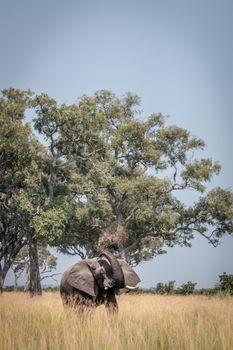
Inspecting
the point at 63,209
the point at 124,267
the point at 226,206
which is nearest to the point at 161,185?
the point at 226,206

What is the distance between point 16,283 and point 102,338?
147 ft

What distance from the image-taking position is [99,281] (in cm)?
1212

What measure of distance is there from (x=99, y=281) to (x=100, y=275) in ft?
0.63

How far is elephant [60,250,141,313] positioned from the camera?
11352 mm

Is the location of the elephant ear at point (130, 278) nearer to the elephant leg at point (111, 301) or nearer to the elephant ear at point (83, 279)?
the elephant leg at point (111, 301)

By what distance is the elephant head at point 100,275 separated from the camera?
1127 centimetres

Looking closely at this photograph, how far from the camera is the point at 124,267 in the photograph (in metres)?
12.7

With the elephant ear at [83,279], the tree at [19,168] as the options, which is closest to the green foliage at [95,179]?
the tree at [19,168]

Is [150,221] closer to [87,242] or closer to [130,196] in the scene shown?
[130,196]

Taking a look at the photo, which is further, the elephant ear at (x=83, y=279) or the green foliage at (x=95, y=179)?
the green foliage at (x=95, y=179)

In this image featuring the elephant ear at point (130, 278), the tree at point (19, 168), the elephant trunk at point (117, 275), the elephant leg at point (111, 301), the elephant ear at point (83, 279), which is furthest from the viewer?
the tree at point (19, 168)

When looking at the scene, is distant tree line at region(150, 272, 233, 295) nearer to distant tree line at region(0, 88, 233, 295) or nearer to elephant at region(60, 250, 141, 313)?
distant tree line at region(0, 88, 233, 295)

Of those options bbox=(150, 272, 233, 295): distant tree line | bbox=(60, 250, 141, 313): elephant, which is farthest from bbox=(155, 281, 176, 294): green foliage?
bbox=(60, 250, 141, 313): elephant

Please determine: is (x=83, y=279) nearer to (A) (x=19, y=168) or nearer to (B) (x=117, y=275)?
(B) (x=117, y=275)
